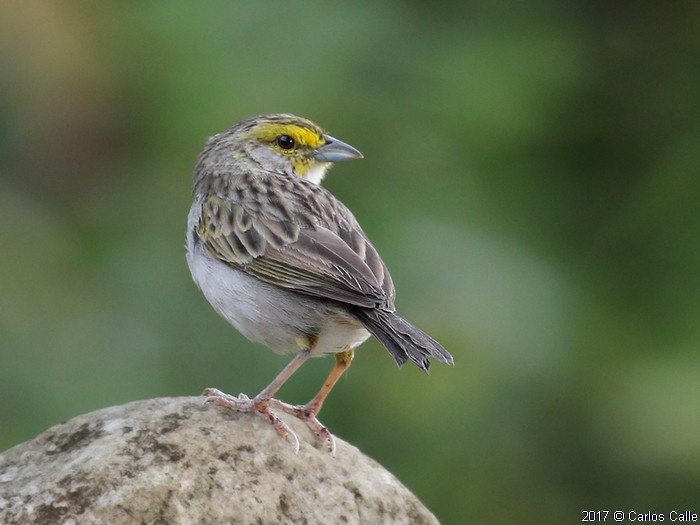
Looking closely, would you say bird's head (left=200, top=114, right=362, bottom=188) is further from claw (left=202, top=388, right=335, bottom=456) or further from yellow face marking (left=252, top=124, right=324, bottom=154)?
claw (left=202, top=388, right=335, bottom=456)

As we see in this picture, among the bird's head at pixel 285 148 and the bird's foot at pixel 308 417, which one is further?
the bird's head at pixel 285 148

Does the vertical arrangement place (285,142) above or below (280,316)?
above

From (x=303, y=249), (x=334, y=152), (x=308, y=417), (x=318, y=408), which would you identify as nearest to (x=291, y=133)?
(x=334, y=152)

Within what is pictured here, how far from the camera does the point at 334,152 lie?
7.29m

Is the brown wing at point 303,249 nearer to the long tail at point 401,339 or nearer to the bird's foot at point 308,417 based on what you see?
the long tail at point 401,339

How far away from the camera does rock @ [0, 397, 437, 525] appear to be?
514 centimetres

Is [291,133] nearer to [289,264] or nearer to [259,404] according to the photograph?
[289,264]

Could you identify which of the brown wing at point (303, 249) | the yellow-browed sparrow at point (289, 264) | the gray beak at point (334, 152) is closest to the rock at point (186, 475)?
the yellow-browed sparrow at point (289, 264)

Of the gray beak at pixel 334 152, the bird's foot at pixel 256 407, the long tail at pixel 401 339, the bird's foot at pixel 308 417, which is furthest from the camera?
the gray beak at pixel 334 152

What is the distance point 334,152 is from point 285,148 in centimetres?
28

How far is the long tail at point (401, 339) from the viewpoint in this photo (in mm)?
5695

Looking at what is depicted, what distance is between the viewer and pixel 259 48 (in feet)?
30.2

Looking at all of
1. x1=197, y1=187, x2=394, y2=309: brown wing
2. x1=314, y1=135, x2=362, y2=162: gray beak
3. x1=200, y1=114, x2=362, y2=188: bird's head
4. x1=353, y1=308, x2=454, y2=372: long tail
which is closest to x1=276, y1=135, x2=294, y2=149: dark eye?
→ x1=200, y1=114, x2=362, y2=188: bird's head

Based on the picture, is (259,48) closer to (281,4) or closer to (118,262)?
(281,4)
